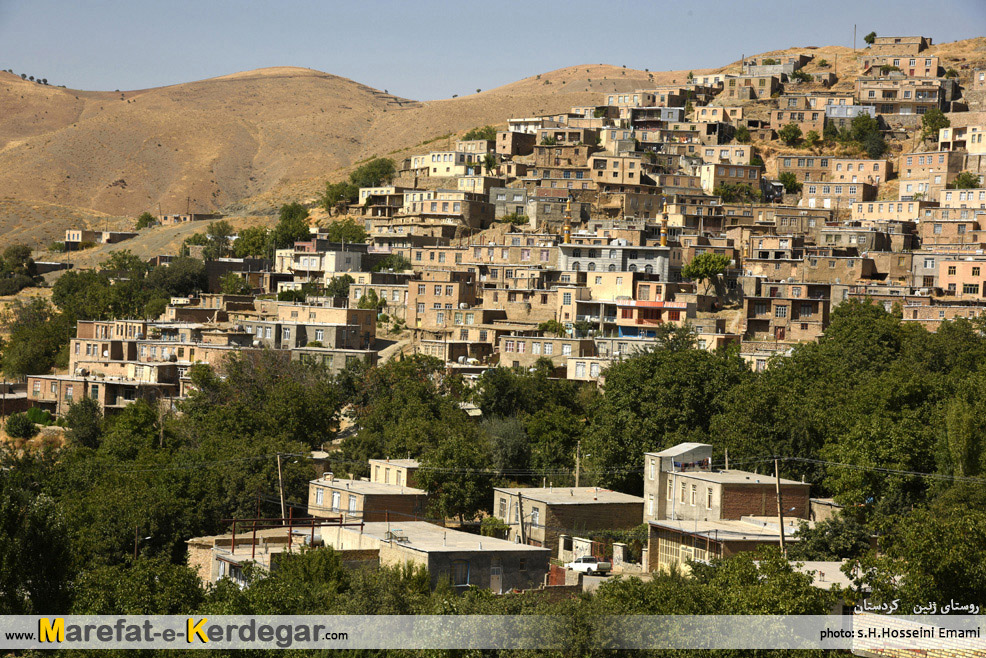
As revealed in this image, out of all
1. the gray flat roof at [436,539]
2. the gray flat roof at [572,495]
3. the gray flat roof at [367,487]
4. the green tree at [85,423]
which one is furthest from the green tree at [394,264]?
the gray flat roof at [436,539]

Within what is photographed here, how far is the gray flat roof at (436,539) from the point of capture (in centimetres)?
2658

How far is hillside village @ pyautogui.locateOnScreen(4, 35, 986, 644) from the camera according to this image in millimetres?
30719

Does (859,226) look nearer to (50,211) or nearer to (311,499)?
(311,499)

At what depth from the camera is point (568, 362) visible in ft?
160

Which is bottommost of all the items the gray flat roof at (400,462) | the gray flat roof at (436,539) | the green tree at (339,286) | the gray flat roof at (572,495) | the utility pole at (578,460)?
the gray flat roof at (436,539)

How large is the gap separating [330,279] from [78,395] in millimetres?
15928

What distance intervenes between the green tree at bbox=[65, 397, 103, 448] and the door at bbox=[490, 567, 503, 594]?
74.7 feet

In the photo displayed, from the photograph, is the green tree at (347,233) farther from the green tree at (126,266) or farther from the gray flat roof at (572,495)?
Result: the gray flat roof at (572,495)

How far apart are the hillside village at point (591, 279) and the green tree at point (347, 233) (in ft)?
2.56

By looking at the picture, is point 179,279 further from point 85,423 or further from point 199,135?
point 199,135

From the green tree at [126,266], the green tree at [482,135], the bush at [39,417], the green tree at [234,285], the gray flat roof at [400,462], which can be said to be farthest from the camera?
the green tree at [482,135]

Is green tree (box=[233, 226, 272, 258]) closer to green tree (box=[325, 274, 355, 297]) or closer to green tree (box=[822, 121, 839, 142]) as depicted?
green tree (box=[325, 274, 355, 297])

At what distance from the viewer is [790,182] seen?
75438mm

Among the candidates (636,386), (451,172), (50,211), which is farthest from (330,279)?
(50,211)
